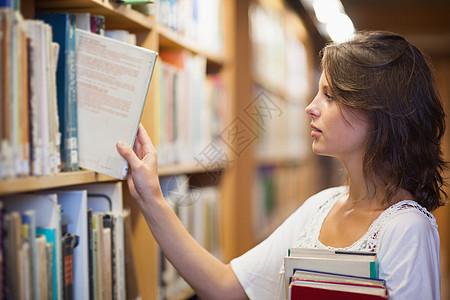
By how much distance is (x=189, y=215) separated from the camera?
1.67 metres

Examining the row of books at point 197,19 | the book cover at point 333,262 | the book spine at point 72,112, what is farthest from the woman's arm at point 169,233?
the row of books at point 197,19

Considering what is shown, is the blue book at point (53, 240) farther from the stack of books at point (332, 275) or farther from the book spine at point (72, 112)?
the stack of books at point (332, 275)

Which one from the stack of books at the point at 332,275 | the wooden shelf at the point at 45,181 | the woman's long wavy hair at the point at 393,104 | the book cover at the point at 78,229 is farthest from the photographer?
the woman's long wavy hair at the point at 393,104

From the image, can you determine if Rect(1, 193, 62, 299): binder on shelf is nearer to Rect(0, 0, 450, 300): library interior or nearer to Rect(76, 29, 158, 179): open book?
Rect(0, 0, 450, 300): library interior

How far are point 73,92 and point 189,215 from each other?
787 millimetres

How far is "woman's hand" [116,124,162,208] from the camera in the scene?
1.05 metres

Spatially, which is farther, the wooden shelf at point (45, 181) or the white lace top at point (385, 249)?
the white lace top at point (385, 249)

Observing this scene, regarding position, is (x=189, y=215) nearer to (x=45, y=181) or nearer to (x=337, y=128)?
(x=337, y=128)

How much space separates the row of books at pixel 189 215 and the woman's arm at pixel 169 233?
0.22m

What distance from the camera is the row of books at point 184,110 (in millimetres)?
1449

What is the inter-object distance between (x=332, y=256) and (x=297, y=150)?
2857 millimetres

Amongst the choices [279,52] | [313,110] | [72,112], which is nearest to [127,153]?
[72,112]

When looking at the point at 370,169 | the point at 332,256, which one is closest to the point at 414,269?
the point at 332,256

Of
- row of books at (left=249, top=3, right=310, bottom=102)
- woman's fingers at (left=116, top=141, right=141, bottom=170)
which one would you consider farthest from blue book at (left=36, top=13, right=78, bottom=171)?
row of books at (left=249, top=3, right=310, bottom=102)
